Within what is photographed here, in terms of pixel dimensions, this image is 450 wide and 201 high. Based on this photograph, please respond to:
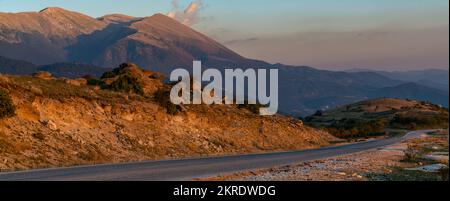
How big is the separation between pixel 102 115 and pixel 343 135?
54.0m

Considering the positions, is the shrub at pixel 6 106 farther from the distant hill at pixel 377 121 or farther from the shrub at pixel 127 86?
the distant hill at pixel 377 121

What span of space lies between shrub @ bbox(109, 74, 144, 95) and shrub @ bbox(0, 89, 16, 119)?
16.4 metres

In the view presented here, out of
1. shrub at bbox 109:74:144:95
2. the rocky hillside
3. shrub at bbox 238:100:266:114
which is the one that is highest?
shrub at bbox 109:74:144:95

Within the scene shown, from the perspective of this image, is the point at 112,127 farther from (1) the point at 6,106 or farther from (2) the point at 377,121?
(2) the point at 377,121

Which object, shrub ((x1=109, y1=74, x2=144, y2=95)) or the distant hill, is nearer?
shrub ((x1=109, y1=74, x2=144, y2=95))

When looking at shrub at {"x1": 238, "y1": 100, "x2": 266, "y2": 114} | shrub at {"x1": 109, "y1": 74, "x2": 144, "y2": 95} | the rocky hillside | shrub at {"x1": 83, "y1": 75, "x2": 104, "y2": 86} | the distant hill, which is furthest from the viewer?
the distant hill

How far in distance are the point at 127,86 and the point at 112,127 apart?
11092 mm

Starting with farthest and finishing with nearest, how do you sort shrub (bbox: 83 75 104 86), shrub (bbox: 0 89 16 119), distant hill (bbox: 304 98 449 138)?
distant hill (bbox: 304 98 449 138) → shrub (bbox: 83 75 104 86) → shrub (bbox: 0 89 16 119)

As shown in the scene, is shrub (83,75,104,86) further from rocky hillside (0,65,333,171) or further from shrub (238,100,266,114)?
shrub (238,100,266,114)

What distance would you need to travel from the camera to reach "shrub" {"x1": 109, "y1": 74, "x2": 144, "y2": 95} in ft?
157

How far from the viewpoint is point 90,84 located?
49.3 m

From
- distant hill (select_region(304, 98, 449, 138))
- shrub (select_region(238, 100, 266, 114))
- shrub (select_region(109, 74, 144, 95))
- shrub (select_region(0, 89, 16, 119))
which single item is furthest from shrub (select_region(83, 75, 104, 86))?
distant hill (select_region(304, 98, 449, 138))
